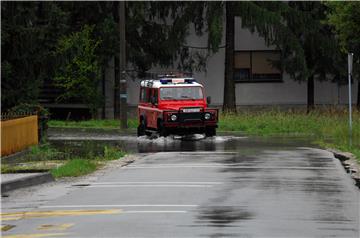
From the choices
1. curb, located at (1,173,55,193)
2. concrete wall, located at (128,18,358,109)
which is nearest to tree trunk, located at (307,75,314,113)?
concrete wall, located at (128,18,358,109)

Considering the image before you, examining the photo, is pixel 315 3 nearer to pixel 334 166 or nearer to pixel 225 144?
pixel 225 144

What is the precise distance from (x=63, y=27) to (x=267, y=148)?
1411 centimetres

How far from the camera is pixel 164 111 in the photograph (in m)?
26.6

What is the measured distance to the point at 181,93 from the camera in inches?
1094

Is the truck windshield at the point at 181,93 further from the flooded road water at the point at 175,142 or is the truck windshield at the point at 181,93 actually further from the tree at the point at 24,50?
the tree at the point at 24,50

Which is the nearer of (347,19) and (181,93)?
(347,19)

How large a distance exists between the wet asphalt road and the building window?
24.6 metres

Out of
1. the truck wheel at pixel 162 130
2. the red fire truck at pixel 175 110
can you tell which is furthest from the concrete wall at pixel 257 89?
the truck wheel at pixel 162 130

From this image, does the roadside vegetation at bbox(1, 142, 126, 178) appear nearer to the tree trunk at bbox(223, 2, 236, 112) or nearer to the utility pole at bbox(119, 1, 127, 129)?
the utility pole at bbox(119, 1, 127, 129)

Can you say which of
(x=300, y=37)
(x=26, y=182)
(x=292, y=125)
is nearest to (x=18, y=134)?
(x=26, y=182)

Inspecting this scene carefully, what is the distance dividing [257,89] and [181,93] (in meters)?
15.8

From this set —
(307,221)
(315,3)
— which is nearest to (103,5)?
(315,3)

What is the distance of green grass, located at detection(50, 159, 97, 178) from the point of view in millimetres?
16047

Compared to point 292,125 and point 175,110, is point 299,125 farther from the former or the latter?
point 175,110
